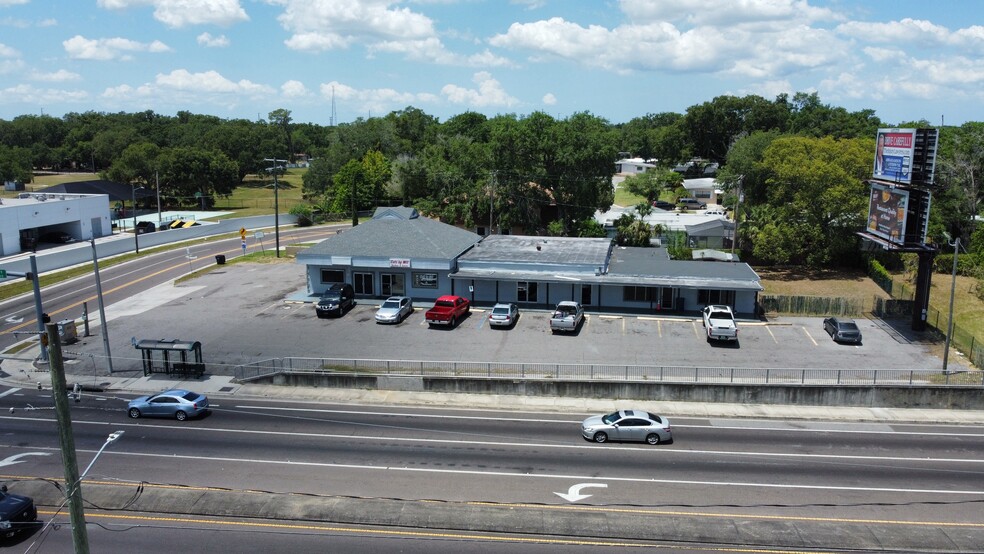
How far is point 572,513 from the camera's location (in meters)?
21.9

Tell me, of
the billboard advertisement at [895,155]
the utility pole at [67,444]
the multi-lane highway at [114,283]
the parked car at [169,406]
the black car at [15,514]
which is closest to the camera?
the utility pole at [67,444]

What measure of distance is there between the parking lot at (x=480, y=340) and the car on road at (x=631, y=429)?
9912 millimetres

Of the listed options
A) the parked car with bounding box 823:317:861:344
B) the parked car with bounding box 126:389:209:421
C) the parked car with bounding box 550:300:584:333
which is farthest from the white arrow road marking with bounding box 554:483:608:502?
the parked car with bounding box 823:317:861:344

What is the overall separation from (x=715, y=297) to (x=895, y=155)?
14.2 metres

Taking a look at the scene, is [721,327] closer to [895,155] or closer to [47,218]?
[895,155]

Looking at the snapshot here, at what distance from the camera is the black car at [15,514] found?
19969 millimetres

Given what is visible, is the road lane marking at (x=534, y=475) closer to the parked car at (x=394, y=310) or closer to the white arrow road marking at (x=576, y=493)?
the white arrow road marking at (x=576, y=493)

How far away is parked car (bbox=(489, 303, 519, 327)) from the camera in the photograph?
4469 centimetres

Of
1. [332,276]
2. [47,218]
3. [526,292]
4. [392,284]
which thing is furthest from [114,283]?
[526,292]

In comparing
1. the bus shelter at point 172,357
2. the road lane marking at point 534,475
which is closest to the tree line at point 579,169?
the road lane marking at point 534,475

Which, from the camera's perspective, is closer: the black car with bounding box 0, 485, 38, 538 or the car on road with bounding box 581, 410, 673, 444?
the black car with bounding box 0, 485, 38, 538

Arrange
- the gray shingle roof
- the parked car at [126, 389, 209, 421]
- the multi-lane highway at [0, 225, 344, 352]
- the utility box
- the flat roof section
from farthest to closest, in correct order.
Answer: the gray shingle roof, the flat roof section, the multi-lane highway at [0, 225, 344, 352], the utility box, the parked car at [126, 389, 209, 421]

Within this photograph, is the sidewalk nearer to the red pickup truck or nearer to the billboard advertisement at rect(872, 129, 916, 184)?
the red pickup truck

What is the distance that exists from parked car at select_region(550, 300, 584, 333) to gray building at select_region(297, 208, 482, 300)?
9.61m
